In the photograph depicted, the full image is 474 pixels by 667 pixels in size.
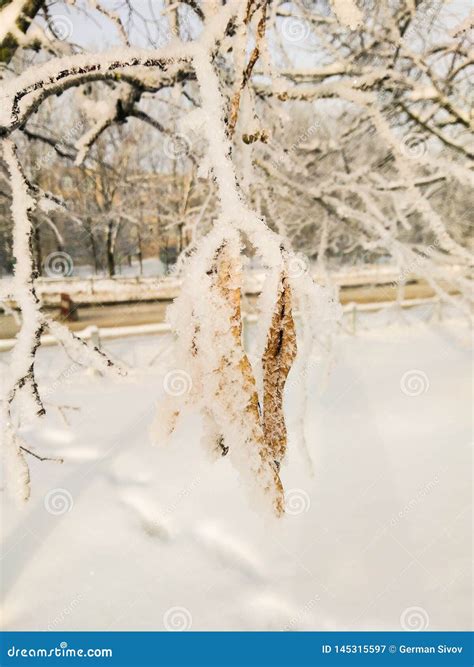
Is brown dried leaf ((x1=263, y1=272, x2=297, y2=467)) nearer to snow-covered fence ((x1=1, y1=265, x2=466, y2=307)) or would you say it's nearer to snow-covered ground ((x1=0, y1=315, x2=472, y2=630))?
snow-covered ground ((x1=0, y1=315, x2=472, y2=630))

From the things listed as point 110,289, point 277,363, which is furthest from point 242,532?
point 110,289

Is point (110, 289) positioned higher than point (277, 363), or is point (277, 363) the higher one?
point (277, 363)

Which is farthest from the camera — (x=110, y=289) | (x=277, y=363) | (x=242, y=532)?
(x=110, y=289)

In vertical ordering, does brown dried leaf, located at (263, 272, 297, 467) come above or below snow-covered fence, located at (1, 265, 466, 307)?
above

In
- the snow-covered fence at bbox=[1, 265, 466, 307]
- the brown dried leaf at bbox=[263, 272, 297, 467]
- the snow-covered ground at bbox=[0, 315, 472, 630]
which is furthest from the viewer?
the snow-covered fence at bbox=[1, 265, 466, 307]

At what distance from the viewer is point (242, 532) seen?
4.59 m

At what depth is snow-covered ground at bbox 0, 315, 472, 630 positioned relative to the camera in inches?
149

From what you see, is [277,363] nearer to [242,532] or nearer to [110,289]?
[242,532]

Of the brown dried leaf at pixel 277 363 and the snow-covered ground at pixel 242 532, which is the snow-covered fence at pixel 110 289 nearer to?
the snow-covered ground at pixel 242 532

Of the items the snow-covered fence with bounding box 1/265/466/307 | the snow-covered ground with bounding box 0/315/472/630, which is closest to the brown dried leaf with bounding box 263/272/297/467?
the snow-covered ground with bounding box 0/315/472/630

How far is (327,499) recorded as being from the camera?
5070mm

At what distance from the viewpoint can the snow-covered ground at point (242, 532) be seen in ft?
12.4

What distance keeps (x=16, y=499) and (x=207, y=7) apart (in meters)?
1.40

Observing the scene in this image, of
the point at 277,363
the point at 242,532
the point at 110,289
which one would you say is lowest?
the point at 242,532
